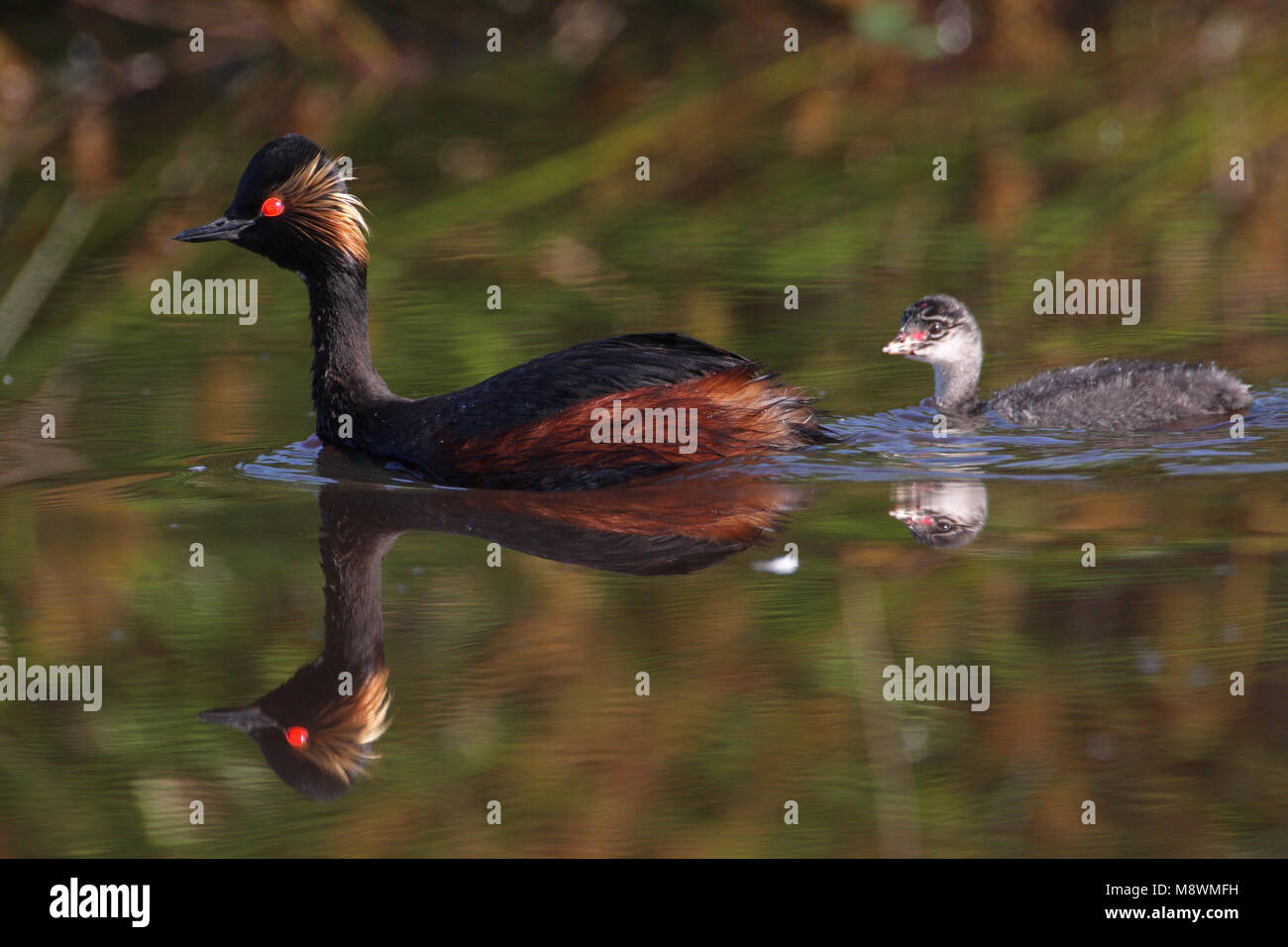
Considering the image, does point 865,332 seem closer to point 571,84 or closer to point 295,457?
point 295,457

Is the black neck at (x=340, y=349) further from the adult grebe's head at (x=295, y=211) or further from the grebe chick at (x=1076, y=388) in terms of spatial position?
the grebe chick at (x=1076, y=388)

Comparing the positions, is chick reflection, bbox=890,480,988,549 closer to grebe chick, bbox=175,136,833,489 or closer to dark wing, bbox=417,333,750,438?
grebe chick, bbox=175,136,833,489

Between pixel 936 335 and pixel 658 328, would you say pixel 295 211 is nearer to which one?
pixel 658 328

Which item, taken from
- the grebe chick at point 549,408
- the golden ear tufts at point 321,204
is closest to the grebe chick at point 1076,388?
the grebe chick at point 549,408

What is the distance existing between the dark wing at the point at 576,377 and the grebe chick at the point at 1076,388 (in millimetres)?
1402

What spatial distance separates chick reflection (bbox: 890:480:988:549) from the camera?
740cm

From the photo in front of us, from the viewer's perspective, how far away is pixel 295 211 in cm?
902

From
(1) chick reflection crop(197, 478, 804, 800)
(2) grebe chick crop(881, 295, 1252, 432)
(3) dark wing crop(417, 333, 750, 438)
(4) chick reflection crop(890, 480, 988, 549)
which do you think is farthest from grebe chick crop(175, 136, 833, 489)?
(2) grebe chick crop(881, 295, 1252, 432)

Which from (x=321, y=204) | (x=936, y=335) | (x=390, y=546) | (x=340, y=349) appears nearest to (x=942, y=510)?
(x=936, y=335)

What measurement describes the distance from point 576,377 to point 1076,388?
232cm

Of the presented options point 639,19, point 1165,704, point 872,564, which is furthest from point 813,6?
point 1165,704

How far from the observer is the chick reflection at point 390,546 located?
5758mm

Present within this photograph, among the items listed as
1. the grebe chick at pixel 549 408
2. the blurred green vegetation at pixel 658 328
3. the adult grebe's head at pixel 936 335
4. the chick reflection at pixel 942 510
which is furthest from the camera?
the adult grebe's head at pixel 936 335

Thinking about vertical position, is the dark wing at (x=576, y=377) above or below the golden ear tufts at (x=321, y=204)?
below
